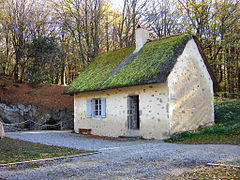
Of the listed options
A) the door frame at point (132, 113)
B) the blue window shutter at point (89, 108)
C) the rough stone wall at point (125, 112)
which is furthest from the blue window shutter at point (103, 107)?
the door frame at point (132, 113)

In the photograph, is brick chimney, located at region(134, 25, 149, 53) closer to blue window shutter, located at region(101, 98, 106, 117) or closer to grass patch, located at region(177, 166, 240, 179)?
blue window shutter, located at region(101, 98, 106, 117)

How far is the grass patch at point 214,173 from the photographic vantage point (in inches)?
169

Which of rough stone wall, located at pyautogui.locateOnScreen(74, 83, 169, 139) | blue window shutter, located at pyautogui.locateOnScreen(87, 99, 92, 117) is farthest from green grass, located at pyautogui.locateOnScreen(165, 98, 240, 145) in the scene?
blue window shutter, located at pyautogui.locateOnScreen(87, 99, 92, 117)

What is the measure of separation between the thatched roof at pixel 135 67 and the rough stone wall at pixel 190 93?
589mm

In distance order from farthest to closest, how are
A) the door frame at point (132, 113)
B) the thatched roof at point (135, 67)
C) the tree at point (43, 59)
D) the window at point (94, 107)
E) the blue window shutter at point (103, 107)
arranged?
the tree at point (43, 59) → the window at point (94, 107) → the blue window shutter at point (103, 107) → the door frame at point (132, 113) → the thatched roof at point (135, 67)

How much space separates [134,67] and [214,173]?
8.19 m

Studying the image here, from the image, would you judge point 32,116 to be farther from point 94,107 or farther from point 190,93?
point 190,93

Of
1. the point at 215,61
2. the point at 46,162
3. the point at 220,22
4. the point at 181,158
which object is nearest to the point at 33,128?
the point at 46,162

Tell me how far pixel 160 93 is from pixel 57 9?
13.6 metres

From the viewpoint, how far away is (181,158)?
20.3 ft

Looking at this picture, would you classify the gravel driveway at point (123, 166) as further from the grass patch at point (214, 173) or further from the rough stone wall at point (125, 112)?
the rough stone wall at point (125, 112)

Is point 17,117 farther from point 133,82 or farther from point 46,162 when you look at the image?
point 46,162

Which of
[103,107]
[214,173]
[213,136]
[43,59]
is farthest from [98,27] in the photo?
[214,173]

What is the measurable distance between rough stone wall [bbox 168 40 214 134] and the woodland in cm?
857
